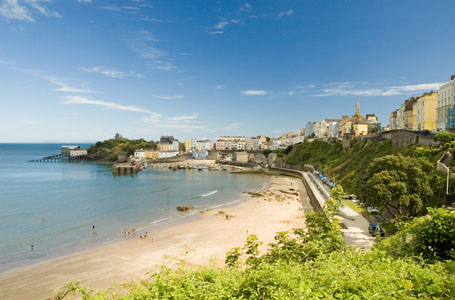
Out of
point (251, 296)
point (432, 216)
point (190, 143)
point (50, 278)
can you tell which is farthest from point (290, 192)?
point (190, 143)

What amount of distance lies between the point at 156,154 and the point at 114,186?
76.0 metres

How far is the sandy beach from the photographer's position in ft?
61.9

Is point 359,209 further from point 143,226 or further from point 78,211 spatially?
point 78,211

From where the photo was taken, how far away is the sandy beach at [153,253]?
1886cm

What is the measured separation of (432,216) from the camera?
909cm

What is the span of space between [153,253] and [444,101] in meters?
44.1

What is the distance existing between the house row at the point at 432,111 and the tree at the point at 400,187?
951 inches

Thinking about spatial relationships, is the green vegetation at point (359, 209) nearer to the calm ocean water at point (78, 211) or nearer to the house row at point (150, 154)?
the calm ocean water at point (78, 211)

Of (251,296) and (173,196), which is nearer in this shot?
(251,296)

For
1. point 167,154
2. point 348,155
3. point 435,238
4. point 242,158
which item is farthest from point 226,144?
point 435,238

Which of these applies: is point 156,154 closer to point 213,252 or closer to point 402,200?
point 213,252

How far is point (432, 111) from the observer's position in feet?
160

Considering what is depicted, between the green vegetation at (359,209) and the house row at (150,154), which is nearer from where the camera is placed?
the green vegetation at (359,209)

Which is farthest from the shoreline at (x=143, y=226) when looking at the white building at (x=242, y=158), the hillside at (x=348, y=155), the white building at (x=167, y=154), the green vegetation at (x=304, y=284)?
the white building at (x=167, y=154)
